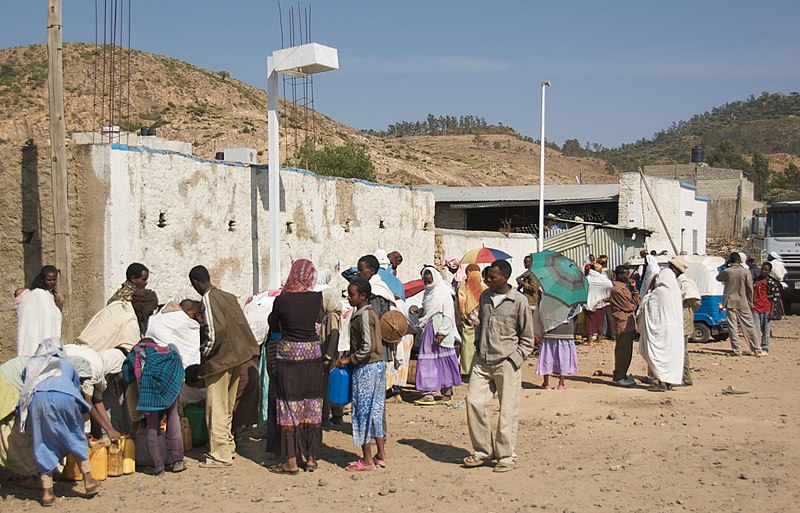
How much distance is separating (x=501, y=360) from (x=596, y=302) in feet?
30.1

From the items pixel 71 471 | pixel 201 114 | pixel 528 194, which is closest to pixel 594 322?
pixel 71 471

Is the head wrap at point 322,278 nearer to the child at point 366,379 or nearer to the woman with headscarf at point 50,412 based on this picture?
the child at point 366,379

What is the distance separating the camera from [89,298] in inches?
368

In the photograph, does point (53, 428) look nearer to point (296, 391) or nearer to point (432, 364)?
point (296, 391)

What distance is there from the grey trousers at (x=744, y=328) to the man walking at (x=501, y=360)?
340 inches

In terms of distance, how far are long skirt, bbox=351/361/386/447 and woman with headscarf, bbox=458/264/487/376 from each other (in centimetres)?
299

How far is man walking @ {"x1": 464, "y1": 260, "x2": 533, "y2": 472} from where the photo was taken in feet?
22.3

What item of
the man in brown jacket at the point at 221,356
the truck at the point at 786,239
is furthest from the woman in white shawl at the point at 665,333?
the truck at the point at 786,239

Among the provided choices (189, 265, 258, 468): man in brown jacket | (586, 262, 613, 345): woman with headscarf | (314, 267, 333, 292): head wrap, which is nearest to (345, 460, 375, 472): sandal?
(189, 265, 258, 468): man in brown jacket

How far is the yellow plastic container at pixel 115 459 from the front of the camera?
6.67m

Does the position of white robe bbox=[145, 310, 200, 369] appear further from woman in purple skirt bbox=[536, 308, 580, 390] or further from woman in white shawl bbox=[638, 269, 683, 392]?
woman in white shawl bbox=[638, 269, 683, 392]

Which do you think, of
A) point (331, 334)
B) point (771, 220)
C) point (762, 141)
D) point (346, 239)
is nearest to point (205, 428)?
point (331, 334)

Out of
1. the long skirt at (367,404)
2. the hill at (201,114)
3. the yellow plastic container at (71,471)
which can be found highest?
the hill at (201,114)

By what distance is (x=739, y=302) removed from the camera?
1402 cm
